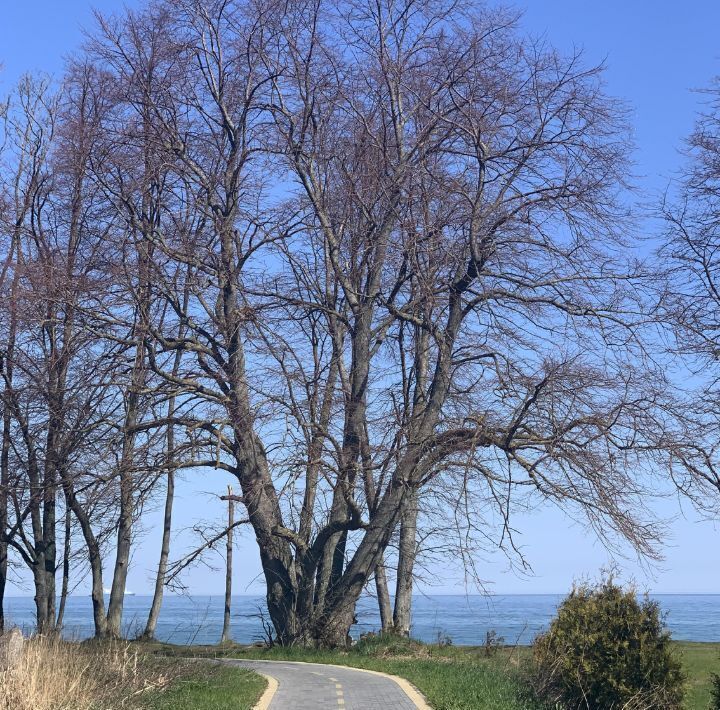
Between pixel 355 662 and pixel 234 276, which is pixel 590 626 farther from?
pixel 234 276

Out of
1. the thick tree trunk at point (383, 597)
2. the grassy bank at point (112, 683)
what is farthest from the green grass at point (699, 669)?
the thick tree trunk at point (383, 597)

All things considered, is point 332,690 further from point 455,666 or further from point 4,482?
point 4,482

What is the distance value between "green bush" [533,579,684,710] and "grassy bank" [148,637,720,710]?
0.49 metres

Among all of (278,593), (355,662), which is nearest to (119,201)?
(278,593)

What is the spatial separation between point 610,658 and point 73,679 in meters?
8.11

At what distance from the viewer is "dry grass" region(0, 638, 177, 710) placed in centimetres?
1287

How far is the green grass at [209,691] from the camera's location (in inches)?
575

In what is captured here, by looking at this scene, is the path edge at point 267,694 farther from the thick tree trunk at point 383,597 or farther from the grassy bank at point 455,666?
the thick tree trunk at point 383,597

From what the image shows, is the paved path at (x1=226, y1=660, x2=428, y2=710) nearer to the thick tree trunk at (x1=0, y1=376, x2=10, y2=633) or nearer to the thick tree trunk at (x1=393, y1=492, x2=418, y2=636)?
the thick tree trunk at (x1=393, y1=492, x2=418, y2=636)

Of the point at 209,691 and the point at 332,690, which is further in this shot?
the point at 332,690

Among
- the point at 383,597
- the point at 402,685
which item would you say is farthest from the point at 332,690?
the point at 383,597

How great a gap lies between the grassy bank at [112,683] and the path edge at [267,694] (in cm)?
12

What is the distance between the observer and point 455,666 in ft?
66.3

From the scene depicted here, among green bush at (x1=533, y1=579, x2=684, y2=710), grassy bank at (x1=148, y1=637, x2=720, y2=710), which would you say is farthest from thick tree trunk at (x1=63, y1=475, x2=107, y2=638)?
green bush at (x1=533, y1=579, x2=684, y2=710)
